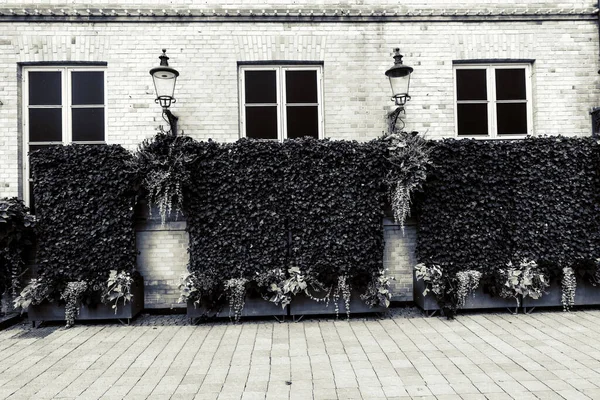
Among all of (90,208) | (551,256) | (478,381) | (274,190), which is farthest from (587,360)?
(90,208)

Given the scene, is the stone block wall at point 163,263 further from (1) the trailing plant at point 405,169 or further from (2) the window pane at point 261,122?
(1) the trailing plant at point 405,169

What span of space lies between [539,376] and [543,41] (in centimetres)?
600

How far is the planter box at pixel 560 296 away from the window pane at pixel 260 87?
5.36 m

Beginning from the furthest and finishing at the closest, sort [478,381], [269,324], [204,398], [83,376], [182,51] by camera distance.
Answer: [182,51]
[269,324]
[83,376]
[478,381]
[204,398]

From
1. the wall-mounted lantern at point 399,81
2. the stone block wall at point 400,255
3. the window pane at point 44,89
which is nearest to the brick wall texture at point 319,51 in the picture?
the stone block wall at point 400,255

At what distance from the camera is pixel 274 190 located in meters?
6.07

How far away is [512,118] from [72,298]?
7.90m

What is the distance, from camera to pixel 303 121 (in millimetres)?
7262

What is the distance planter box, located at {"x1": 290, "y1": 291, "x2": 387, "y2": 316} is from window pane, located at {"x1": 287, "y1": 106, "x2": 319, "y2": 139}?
2.89 metres

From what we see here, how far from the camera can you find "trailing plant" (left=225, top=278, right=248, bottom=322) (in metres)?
5.88

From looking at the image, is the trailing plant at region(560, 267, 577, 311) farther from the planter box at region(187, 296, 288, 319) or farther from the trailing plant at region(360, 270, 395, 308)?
the planter box at region(187, 296, 288, 319)

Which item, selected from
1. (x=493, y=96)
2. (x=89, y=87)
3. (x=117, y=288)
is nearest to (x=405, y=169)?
(x=493, y=96)

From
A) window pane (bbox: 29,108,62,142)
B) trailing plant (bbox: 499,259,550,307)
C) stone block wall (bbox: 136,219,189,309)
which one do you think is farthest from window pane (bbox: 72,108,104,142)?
trailing plant (bbox: 499,259,550,307)

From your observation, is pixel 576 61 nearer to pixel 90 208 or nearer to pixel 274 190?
pixel 274 190
